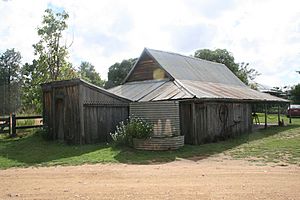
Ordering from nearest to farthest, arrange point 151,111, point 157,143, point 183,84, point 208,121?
point 157,143, point 151,111, point 208,121, point 183,84

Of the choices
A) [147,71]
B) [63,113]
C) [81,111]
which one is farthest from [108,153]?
[147,71]

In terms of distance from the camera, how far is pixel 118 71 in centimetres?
4319

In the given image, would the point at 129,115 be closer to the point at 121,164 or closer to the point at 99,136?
the point at 99,136

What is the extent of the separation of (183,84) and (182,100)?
2754mm

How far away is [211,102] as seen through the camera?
15586 mm

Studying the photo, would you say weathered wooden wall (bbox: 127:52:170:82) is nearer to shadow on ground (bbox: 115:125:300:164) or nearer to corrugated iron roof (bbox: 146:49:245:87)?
corrugated iron roof (bbox: 146:49:245:87)

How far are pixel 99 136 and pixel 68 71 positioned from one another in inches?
451

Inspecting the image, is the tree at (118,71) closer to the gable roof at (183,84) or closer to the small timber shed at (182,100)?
the gable roof at (183,84)

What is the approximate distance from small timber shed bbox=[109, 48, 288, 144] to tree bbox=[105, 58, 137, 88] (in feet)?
66.2

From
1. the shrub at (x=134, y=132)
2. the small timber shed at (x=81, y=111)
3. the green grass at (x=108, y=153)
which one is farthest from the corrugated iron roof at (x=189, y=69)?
the green grass at (x=108, y=153)

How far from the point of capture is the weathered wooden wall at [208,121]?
48.1ft

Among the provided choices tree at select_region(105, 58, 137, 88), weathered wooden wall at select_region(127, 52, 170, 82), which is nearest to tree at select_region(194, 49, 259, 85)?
tree at select_region(105, 58, 137, 88)

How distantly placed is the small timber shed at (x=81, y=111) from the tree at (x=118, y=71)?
87.0 feet

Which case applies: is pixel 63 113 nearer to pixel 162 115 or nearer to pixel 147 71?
pixel 162 115
